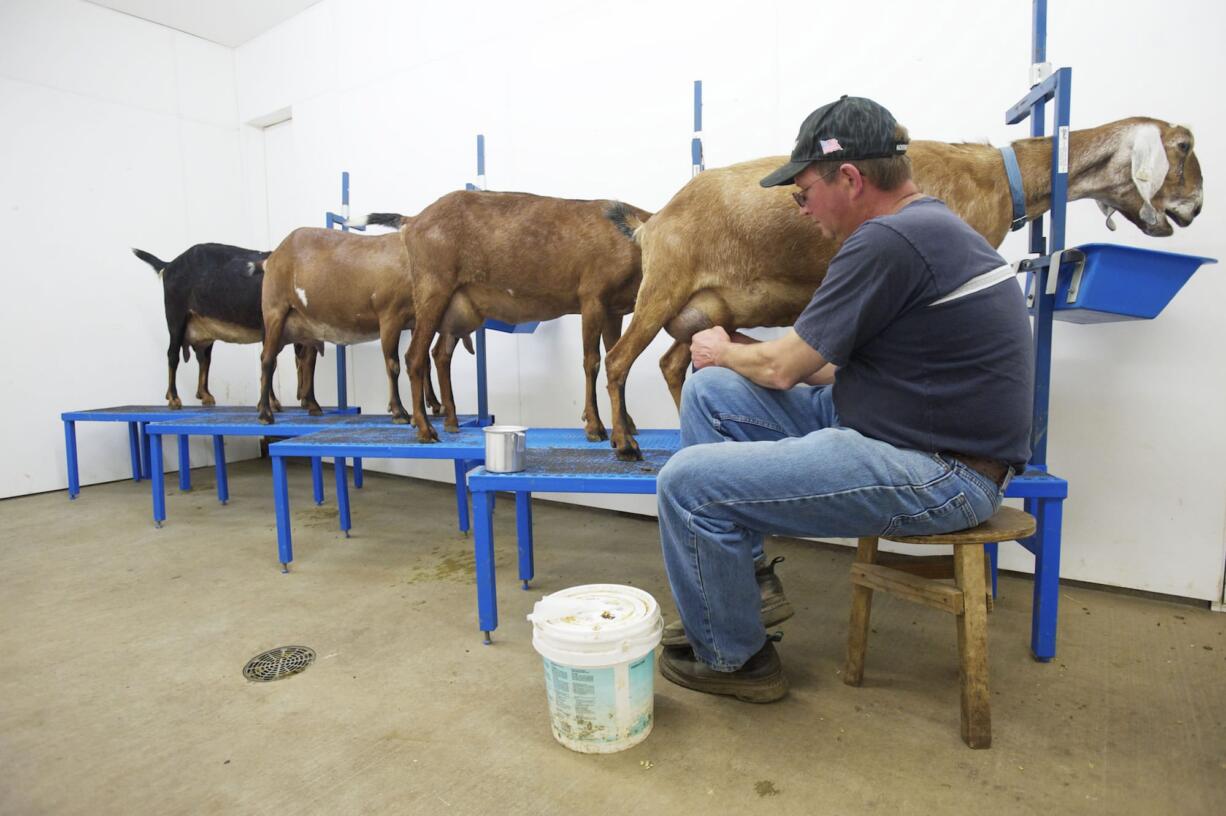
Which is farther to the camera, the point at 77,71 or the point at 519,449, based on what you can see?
the point at 77,71

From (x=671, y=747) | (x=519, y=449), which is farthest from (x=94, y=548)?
(x=671, y=747)

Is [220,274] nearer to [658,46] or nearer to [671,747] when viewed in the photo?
[658,46]

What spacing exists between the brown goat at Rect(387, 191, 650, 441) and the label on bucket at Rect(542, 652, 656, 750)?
1.32 metres

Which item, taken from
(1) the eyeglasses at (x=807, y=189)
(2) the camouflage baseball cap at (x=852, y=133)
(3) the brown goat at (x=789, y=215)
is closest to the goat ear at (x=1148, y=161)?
(3) the brown goat at (x=789, y=215)

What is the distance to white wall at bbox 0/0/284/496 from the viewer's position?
15.1ft

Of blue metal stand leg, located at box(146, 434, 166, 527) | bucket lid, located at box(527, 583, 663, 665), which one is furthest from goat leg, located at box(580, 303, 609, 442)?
blue metal stand leg, located at box(146, 434, 166, 527)

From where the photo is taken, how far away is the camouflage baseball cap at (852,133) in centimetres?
143

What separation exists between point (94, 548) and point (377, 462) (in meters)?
2.04

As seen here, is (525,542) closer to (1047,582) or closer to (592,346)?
(592,346)

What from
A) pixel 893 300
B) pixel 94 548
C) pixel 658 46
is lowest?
pixel 94 548

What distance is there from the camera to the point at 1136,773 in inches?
56.7

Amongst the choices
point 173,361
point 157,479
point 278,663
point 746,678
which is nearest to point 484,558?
point 278,663

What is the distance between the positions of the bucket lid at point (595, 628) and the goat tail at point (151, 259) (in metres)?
4.90

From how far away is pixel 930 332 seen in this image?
1.34 m
